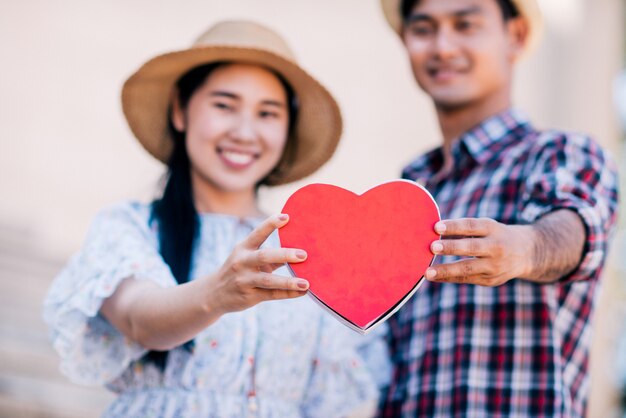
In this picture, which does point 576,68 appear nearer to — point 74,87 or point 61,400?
point 74,87

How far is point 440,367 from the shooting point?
2.07 metres

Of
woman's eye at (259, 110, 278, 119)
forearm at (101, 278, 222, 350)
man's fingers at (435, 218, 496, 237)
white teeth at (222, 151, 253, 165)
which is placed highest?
woman's eye at (259, 110, 278, 119)

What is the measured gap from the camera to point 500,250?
144 centimetres

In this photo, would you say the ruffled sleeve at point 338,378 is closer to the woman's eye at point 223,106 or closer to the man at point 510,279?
the man at point 510,279

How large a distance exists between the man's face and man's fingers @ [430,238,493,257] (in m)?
1.10

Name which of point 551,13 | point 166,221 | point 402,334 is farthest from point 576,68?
point 166,221

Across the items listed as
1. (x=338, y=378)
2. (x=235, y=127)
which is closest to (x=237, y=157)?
(x=235, y=127)

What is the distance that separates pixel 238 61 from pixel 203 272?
59 centimetres

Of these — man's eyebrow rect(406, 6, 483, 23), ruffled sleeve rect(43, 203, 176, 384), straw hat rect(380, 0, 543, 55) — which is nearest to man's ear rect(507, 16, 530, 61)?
straw hat rect(380, 0, 543, 55)

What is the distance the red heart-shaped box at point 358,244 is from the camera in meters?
1.49

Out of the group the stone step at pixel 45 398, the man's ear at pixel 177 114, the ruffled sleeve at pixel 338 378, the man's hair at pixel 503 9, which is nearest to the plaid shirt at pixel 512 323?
the ruffled sleeve at pixel 338 378

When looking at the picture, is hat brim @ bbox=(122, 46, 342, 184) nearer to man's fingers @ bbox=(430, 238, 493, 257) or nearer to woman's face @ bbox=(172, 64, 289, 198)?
woman's face @ bbox=(172, 64, 289, 198)

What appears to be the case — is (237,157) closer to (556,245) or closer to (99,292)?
(99,292)

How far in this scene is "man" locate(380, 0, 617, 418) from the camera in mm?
1822
